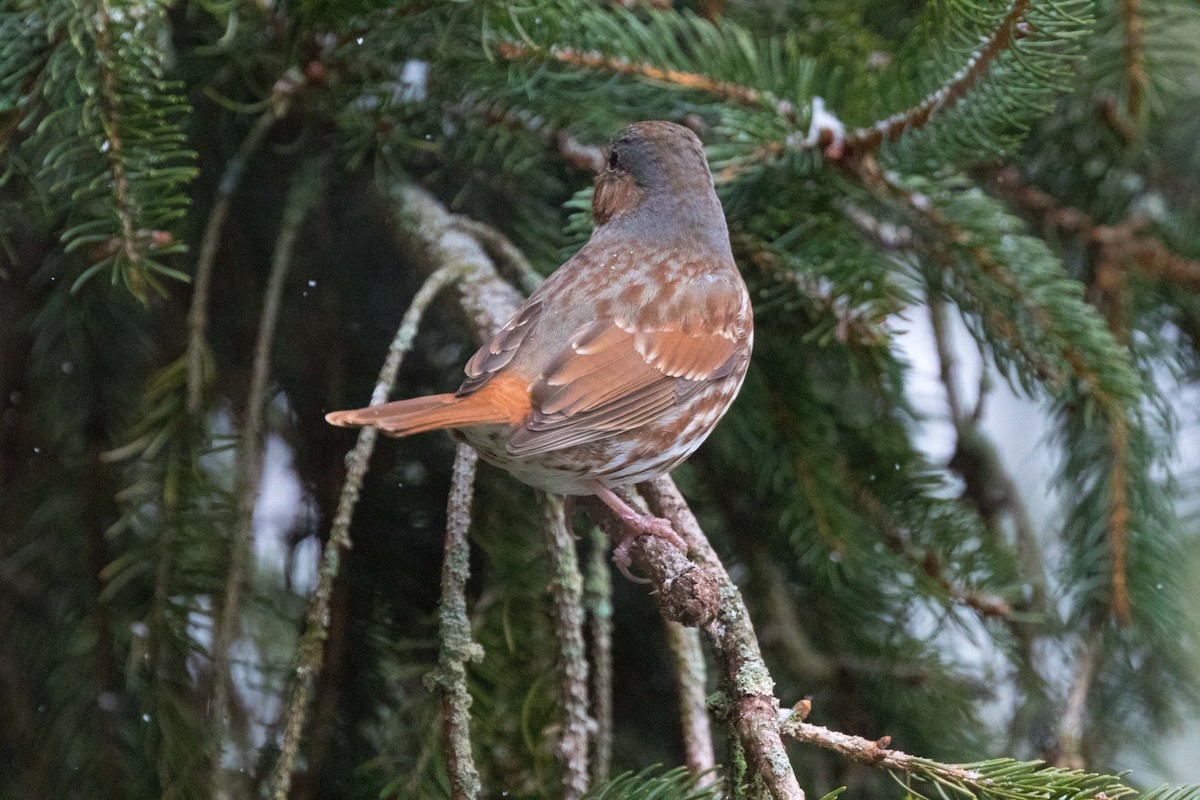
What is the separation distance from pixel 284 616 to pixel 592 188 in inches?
42.6

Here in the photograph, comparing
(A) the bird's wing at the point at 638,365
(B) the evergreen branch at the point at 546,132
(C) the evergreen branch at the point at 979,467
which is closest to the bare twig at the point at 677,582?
(A) the bird's wing at the point at 638,365

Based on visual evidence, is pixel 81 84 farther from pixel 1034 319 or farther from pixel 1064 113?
pixel 1064 113

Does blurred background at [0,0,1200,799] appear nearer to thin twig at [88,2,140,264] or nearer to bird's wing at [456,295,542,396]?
thin twig at [88,2,140,264]

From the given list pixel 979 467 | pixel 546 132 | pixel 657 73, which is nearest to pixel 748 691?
pixel 657 73

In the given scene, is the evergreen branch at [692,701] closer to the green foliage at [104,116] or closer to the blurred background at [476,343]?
the blurred background at [476,343]

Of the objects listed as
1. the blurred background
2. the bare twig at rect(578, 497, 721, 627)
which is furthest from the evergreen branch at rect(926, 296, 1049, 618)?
the bare twig at rect(578, 497, 721, 627)

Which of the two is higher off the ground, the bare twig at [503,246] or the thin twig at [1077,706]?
the bare twig at [503,246]

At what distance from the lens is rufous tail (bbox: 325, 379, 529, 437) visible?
162 centimetres

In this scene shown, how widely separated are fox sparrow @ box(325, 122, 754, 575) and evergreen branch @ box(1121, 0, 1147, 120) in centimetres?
86

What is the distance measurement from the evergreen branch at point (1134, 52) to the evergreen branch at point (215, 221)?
1.60 m

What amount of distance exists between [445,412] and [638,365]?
1.92ft

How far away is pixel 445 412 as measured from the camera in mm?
1782

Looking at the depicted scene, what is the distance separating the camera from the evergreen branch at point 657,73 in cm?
203

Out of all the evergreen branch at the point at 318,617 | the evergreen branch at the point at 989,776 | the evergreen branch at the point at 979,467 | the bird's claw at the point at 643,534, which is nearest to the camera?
the evergreen branch at the point at 989,776
